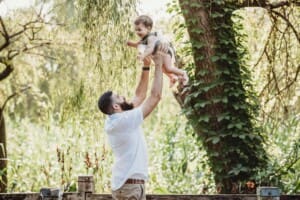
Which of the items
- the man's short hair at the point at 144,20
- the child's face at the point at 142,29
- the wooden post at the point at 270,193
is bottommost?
the wooden post at the point at 270,193

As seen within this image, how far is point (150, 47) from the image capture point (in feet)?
12.7

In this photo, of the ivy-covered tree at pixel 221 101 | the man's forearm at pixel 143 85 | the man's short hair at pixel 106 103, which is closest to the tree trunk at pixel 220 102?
the ivy-covered tree at pixel 221 101

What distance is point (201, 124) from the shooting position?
6.36 m

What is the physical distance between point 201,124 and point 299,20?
1.67 m

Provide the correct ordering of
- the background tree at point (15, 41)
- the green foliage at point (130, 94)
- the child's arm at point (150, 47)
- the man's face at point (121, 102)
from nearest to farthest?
the man's face at point (121, 102) < the child's arm at point (150, 47) < the green foliage at point (130, 94) < the background tree at point (15, 41)

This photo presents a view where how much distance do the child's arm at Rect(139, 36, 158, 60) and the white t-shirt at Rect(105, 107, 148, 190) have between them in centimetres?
49

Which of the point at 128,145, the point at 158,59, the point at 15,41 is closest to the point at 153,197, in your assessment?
the point at 128,145

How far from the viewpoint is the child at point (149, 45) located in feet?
12.7

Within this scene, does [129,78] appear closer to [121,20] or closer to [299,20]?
[121,20]

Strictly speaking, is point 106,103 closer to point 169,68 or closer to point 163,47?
point 163,47

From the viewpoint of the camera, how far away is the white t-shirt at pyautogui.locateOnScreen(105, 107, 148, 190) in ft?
11.2

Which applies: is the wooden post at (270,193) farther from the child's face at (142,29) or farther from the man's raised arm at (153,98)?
the child's face at (142,29)

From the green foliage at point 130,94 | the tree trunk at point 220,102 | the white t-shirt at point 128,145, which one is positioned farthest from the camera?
the tree trunk at point 220,102

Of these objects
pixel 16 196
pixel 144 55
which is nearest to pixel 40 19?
pixel 16 196
